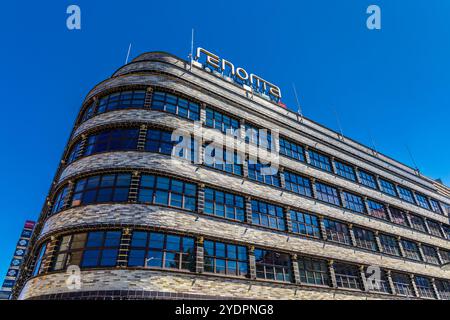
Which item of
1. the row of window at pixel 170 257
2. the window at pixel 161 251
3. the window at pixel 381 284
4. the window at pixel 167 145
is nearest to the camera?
the row of window at pixel 170 257

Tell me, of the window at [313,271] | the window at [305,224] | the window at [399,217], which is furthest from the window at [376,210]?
the window at [313,271]

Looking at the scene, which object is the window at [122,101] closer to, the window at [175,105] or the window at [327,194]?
the window at [175,105]

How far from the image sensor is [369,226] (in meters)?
25.8

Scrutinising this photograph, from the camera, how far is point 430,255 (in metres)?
30.2

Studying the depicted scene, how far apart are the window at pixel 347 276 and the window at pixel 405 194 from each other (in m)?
15.4

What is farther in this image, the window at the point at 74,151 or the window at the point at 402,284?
the window at the point at 402,284

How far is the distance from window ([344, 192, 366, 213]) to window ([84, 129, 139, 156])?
19.4 meters

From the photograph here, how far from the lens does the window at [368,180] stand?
2976cm

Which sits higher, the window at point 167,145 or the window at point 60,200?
the window at point 167,145

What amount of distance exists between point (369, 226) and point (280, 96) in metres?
15.8

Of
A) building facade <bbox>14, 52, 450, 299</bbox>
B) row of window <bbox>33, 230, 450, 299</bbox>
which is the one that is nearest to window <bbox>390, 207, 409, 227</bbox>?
building facade <bbox>14, 52, 450, 299</bbox>

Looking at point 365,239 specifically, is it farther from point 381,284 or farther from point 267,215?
point 267,215

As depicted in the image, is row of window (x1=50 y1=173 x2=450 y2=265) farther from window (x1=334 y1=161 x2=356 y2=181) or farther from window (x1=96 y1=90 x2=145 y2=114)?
window (x1=334 y1=161 x2=356 y2=181)
